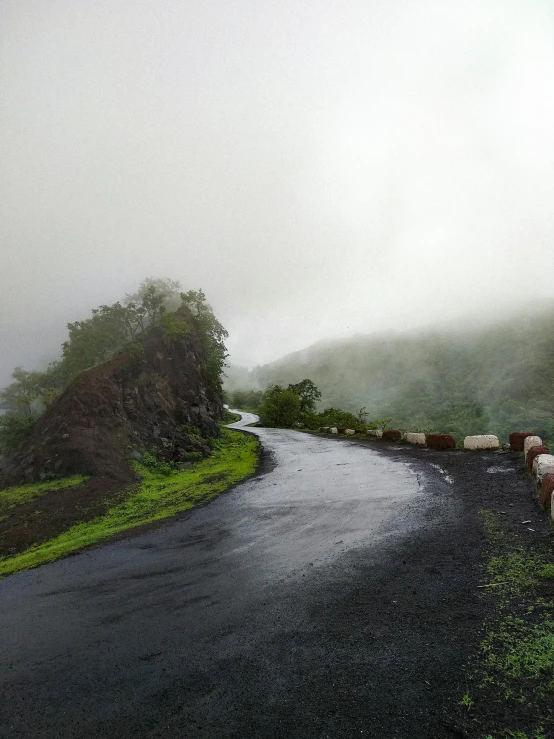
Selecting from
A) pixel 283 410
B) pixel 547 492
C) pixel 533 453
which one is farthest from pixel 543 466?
pixel 283 410

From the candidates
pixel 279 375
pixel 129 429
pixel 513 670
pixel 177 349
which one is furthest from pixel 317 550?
pixel 279 375

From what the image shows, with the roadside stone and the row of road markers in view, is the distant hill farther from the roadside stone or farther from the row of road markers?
the row of road markers

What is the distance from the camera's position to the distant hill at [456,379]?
202 ft

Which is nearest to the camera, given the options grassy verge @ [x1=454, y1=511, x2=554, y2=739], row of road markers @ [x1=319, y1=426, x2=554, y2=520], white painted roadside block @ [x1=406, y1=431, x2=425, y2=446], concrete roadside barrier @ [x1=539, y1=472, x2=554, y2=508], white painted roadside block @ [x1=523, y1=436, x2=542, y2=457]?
grassy verge @ [x1=454, y1=511, x2=554, y2=739]

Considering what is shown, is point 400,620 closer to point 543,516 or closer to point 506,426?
point 543,516

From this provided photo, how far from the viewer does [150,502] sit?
16.2m

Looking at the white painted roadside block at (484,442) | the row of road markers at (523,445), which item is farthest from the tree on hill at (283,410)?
the white painted roadside block at (484,442)

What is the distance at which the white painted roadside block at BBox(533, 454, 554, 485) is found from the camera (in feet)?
37.4

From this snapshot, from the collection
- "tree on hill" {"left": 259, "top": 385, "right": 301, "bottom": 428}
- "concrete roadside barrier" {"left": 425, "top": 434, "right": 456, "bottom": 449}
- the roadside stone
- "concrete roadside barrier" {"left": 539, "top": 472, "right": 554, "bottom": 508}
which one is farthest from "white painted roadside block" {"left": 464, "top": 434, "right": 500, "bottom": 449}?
"tree on hill" {"left": 259, "top": 385, "right": 301, "bottom": 428}

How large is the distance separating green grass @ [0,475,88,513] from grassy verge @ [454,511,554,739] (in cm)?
1726

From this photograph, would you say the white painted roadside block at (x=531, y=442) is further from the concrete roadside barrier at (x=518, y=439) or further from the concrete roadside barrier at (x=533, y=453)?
the concrete roadside barrier at (x=533, y=453)

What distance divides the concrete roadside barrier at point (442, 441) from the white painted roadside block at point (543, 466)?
1049cm

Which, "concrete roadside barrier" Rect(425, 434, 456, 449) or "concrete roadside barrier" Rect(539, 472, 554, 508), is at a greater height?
"concrete roadside barrier" Rect(539, 472, 554, 508)

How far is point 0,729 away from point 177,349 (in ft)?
112
